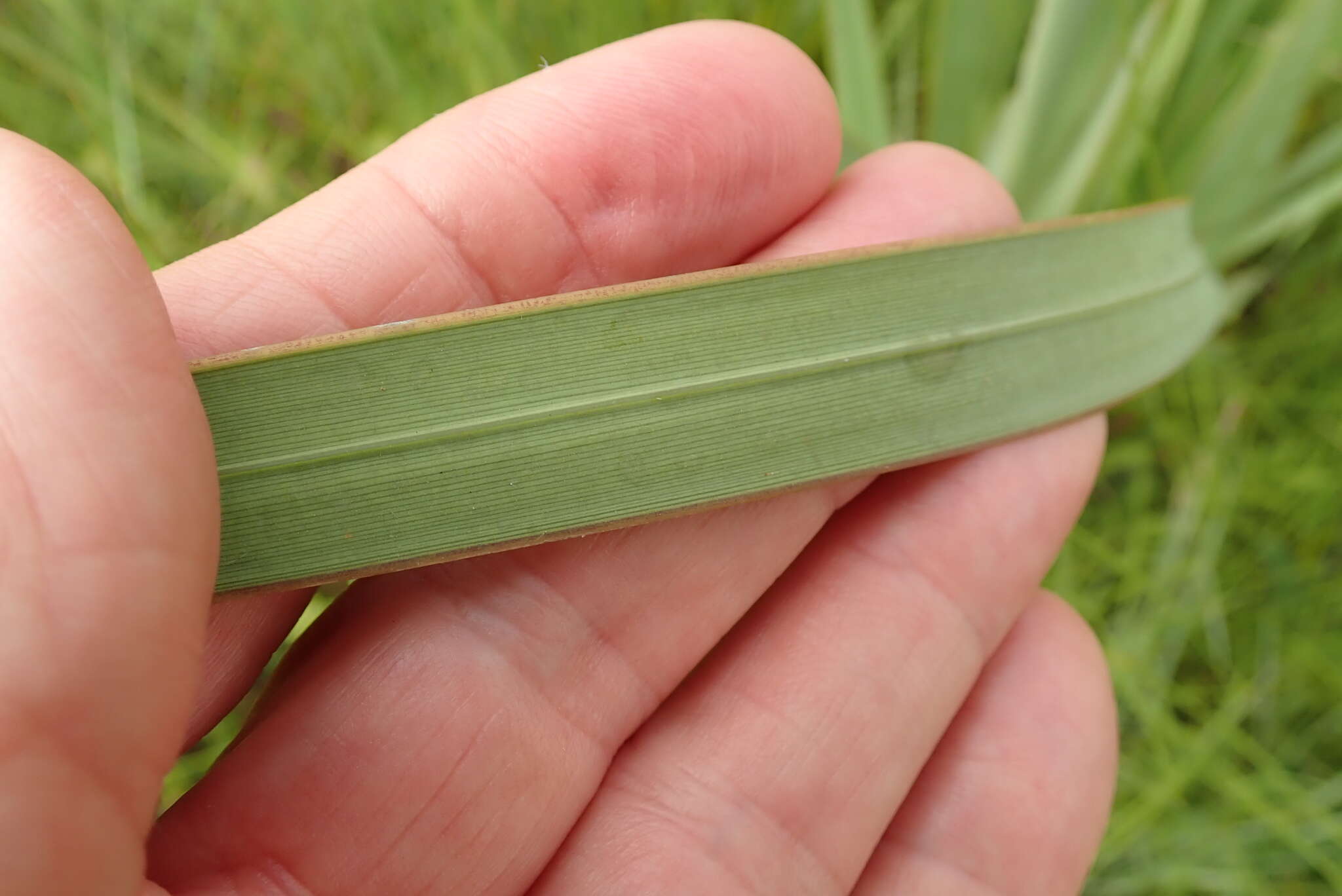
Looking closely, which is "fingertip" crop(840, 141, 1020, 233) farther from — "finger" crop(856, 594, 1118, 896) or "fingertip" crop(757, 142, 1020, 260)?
"finger" crop(856, 594, 1118, 896)

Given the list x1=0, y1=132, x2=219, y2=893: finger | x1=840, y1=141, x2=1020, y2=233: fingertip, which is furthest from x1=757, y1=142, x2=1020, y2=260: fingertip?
x1=0, y1=132, x2=219, y2=893: finger

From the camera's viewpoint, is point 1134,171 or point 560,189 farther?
point 1134,171

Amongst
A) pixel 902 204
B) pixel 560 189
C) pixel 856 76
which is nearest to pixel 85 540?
pixel 560 189

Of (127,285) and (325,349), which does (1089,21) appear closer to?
(325,349)

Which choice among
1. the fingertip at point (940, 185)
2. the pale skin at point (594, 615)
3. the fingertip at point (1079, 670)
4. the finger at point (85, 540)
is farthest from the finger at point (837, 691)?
the finger at point (85, 540)

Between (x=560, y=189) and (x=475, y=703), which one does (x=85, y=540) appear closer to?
(x=475, y=703)

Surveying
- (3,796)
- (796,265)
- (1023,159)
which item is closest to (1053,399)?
(796,265)
